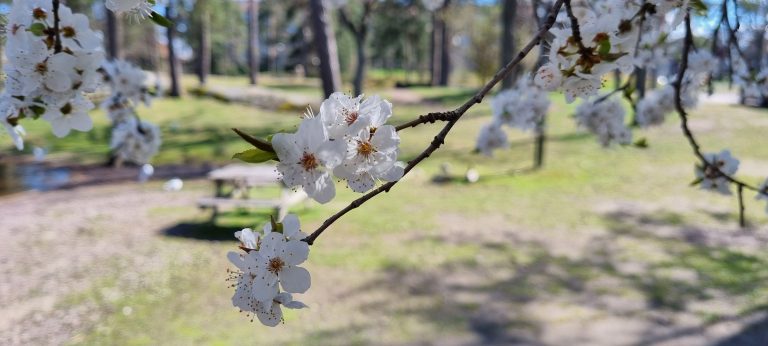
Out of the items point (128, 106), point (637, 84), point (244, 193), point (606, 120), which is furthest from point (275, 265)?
point (244, 193)

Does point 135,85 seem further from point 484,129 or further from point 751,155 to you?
point 751,155

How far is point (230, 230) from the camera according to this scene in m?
5.78

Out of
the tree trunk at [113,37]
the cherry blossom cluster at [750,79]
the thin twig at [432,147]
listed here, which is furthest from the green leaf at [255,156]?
the tree trunk at [113,37]

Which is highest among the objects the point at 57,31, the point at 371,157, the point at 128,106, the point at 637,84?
the point at 637,84

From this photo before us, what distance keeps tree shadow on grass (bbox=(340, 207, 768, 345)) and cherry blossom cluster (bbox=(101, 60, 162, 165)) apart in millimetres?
1942

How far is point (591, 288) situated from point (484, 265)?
864 mm

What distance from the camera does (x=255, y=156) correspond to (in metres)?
0.79

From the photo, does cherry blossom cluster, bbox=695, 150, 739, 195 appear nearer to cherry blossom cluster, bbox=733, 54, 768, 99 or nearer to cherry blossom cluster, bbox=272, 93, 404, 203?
cherry blossom cluster, bbox=733, 54, 768, 99

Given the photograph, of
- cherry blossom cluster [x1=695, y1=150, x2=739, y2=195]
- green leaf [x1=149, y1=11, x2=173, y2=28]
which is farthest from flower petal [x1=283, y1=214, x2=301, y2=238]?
cherry blossom cluster [x1=695, y1=150, x2=739, y2=195]

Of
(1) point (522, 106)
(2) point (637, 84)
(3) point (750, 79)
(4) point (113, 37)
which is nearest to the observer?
(3) point (750, 79)

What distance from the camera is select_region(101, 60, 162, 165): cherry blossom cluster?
223 cm

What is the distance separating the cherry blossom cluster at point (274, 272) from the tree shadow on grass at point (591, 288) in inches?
107

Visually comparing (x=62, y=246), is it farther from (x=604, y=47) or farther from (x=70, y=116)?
(x=604, y=47)

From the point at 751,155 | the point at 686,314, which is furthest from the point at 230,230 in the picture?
the point at 751,155
